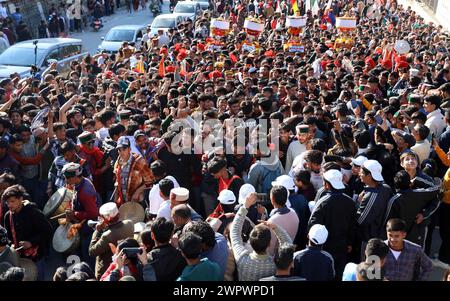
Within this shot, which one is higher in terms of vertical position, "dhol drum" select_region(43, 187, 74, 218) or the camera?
the camera

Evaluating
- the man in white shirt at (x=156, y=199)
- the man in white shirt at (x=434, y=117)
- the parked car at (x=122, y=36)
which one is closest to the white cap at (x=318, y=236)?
the man in white shirt at (x=156, y=199)

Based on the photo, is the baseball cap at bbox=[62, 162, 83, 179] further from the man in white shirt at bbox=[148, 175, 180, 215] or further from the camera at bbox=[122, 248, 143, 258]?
the camera at bbox=[122, 248, 143, 258]

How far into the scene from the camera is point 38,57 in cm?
1620

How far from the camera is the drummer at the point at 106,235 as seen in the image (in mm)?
5164

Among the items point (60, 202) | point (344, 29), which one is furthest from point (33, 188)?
point (344, 29)

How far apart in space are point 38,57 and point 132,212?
11148 millimetres

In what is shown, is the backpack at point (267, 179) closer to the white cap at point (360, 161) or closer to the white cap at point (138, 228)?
the white cap at point (360, 161)

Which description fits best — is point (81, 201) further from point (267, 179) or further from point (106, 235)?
point (267, 179)

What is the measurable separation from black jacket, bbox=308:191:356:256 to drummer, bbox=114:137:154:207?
2.15 metres

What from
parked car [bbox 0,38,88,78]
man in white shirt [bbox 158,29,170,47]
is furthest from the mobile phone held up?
man in white shirt [bbox 158,29,170,47]

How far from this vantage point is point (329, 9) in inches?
899

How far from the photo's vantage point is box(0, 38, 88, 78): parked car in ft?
51.7

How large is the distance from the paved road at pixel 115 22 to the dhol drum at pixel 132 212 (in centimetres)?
1930
